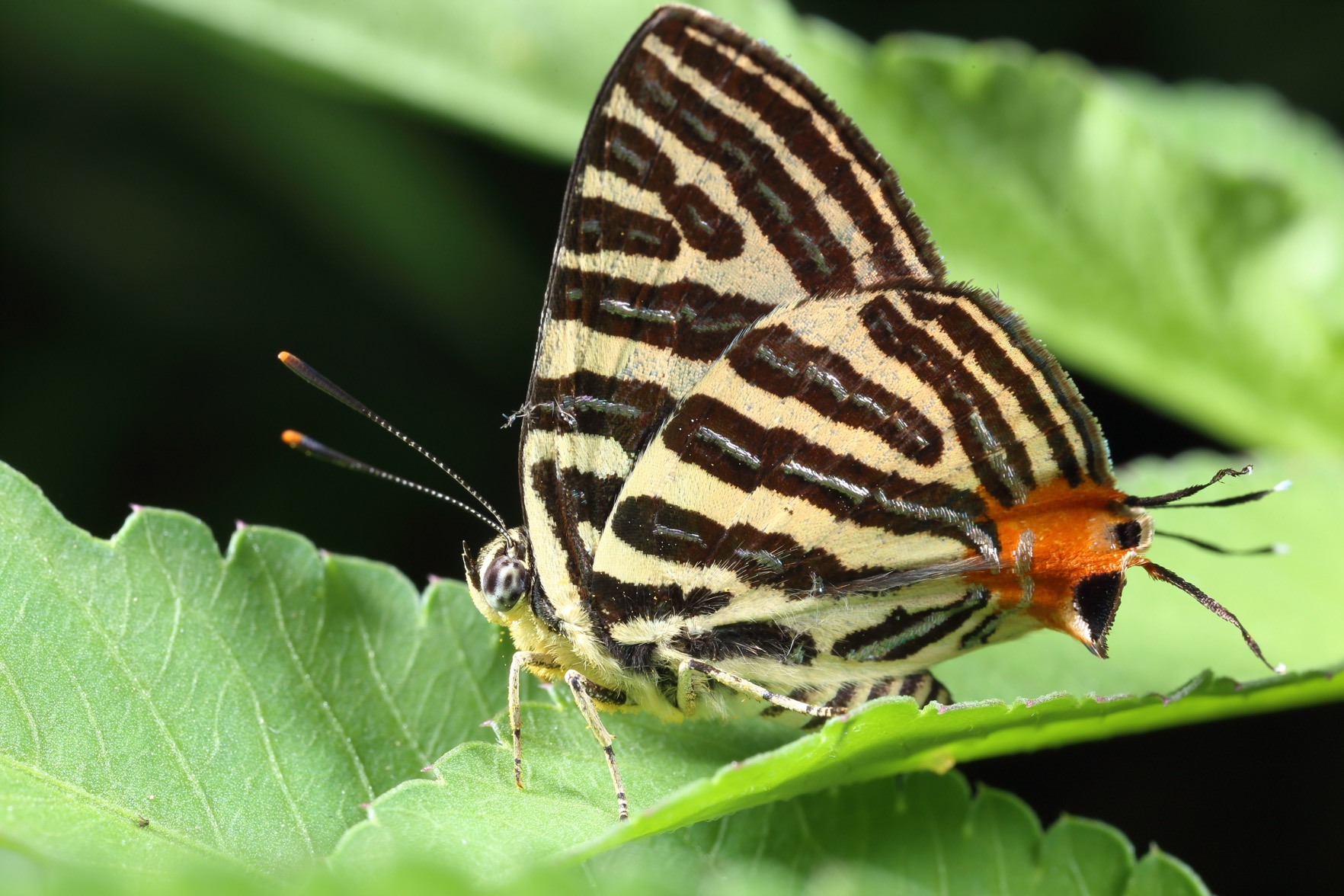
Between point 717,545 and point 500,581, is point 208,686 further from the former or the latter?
point 717,545

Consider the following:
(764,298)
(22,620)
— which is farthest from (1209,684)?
(22,620)

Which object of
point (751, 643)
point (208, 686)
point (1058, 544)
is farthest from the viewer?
point (751, 643)

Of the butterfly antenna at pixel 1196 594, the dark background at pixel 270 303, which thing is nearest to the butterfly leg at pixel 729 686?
the butterfly antenna at pixel 1196 594

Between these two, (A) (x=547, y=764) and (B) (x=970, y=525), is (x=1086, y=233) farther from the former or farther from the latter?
(A) (x=547, y=764)

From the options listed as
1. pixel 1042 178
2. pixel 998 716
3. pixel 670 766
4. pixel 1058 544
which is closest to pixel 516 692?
pixel 670 766

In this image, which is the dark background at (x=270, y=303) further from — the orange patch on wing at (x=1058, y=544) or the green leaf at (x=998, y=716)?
the orange patch on wing at (x=1058, y=544)

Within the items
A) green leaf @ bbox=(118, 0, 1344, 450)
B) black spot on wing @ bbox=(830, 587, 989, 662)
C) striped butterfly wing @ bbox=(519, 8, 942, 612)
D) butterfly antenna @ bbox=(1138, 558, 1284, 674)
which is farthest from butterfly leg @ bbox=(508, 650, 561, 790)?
green leaf @ bbox=(118, 0, 1344, 450)

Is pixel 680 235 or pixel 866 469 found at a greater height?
pixel 680 235
